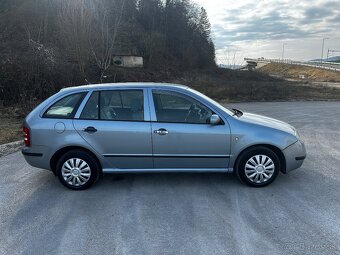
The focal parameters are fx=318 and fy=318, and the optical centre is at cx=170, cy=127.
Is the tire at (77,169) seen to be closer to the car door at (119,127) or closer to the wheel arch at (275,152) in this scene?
the car door at (119,127)

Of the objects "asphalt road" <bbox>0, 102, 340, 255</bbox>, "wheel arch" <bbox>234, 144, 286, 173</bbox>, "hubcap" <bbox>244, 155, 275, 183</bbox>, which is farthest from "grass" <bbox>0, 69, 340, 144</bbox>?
"hubcap" <bbox>244, 155, 275, 183</bbox>

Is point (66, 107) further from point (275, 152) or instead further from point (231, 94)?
point (231, 94)

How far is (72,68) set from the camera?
16.6m

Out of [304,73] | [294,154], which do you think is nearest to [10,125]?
[294,154]

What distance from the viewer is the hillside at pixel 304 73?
2425 inches

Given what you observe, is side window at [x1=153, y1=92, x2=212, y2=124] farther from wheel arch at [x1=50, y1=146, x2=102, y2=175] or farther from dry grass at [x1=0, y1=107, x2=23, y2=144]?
dry grass at [x1=0, y1=107, x2=23, y2=144]

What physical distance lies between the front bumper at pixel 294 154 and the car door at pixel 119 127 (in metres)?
2.11

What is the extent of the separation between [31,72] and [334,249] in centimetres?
1295

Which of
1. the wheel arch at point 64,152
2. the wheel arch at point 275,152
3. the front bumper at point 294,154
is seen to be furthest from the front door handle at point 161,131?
the front bumper at point 294,154

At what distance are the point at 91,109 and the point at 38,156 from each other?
110cm

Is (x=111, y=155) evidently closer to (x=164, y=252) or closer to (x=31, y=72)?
(x=164, y=252)

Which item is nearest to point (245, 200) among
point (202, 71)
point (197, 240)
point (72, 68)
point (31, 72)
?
point (197, 240)

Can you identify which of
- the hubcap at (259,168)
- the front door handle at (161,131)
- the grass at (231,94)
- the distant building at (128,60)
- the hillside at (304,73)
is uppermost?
the distant building at (128,60)

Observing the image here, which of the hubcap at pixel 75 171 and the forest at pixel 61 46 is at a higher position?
the forest at pixel 61 46
